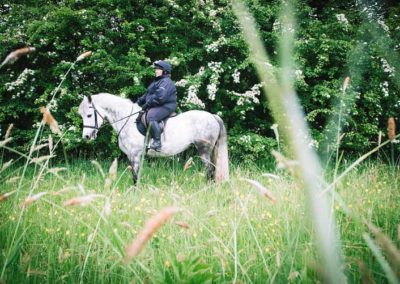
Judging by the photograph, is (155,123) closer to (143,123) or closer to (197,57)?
(143,123)

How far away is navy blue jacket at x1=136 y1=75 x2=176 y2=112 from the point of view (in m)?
6.20

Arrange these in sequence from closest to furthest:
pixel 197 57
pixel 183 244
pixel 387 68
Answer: pixel 183 244
pixel 387 68
pixel 197 57

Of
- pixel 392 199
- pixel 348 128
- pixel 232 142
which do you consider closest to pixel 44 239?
pixel 392 199

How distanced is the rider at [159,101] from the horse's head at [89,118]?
1.02m

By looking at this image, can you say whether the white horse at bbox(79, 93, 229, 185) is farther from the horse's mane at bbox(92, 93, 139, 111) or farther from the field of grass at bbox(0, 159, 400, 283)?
the field of grass at bbox(0, 159, 400, 283)

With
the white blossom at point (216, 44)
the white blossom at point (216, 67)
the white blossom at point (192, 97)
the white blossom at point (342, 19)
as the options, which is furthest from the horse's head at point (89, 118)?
the white blossom at point (342, 19)

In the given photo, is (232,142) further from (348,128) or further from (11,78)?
(11,78)

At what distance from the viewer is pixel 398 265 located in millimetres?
634

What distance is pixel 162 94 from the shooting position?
6195 millimetres

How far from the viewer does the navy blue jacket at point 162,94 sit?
620 centimetres

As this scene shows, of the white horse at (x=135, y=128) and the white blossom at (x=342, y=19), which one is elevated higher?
the white blossom at (x=342, y=19)

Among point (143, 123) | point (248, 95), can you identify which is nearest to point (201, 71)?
point (248, 95)

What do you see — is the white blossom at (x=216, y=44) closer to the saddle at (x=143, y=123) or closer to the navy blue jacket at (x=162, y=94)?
the navy blue jacket at (x=162, y=94)

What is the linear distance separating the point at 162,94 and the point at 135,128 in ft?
3.03
